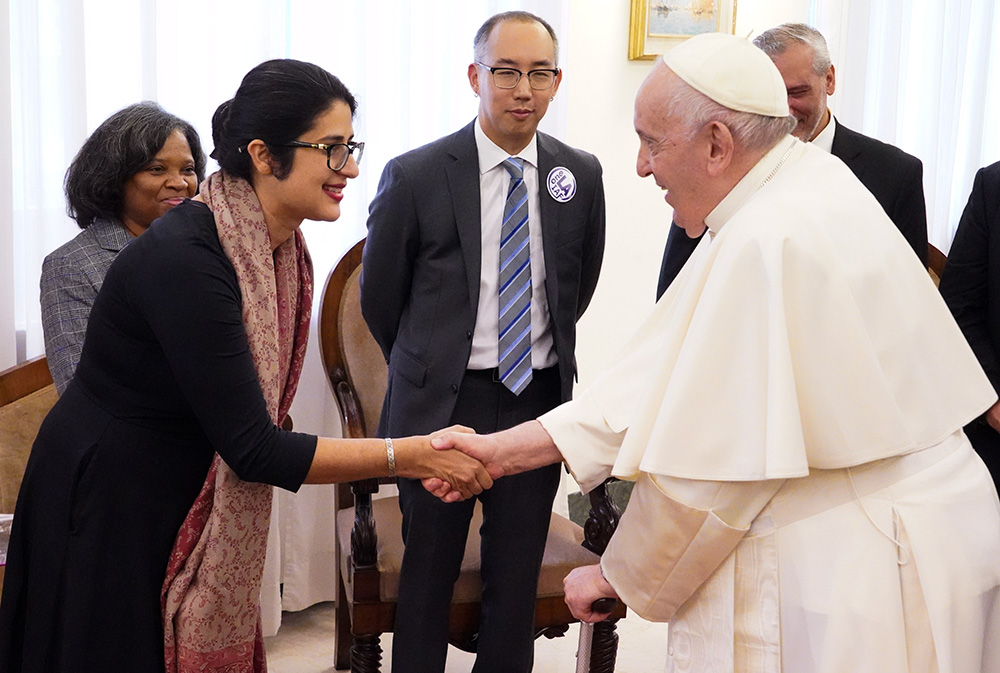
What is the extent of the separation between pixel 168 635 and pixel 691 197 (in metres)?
1.41

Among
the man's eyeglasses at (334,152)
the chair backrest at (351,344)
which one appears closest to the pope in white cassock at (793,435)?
the man's eyeglasses at (334,152)

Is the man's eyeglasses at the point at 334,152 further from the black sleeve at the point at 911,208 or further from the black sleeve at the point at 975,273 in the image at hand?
the black sleeve at the point at 975,273

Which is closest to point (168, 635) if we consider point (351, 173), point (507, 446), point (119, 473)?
point (119, 473)

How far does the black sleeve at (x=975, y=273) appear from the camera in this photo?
3252 millimetres

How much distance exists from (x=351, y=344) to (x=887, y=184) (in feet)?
6.12

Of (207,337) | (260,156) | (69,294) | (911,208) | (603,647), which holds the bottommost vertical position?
(603,647)

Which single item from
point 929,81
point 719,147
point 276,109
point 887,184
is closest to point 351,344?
point 276,109

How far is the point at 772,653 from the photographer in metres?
1.84

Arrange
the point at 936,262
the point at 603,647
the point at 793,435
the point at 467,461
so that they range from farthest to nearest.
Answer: the point at 936,262 < the point at 603,647 < the point at 467,461 < the point at 793,435

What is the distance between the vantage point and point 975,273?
327cm

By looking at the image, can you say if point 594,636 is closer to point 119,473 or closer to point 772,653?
point 772,653

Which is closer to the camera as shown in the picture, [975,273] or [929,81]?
[975,273]

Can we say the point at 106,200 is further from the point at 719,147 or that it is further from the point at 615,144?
the point at 615,144

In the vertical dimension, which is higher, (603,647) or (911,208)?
(911,208)
